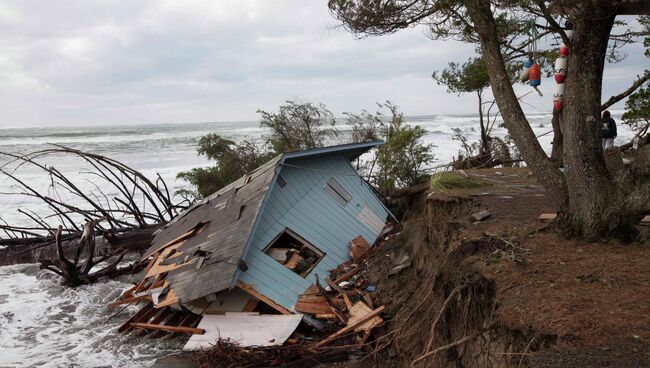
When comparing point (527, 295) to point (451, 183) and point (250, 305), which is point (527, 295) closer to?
point (250, 305)

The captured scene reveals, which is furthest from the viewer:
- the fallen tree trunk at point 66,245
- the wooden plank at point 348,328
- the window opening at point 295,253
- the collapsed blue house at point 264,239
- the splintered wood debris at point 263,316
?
the fallen tree trunk at point 66,245

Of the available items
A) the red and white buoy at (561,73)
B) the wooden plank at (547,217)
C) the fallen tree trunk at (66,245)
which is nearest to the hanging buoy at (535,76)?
the red and white buoy at (561,73)

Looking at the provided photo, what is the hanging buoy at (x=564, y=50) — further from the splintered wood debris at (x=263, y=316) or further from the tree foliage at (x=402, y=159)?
the tree foliage at (x=402, y=159)

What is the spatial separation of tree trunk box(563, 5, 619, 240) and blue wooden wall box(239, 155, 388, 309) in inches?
236

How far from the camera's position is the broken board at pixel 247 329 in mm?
9500

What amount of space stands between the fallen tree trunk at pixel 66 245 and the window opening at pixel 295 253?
699cm

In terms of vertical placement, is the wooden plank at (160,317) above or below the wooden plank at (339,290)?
below

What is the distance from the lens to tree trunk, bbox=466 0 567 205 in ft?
24.5

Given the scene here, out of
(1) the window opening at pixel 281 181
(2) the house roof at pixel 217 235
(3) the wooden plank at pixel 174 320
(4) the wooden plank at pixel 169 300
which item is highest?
(1) the window opening at pixel 281 181

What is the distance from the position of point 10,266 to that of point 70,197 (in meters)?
11.5

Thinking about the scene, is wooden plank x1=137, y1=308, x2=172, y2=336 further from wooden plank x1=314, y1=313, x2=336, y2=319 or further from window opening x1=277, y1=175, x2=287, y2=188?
window opening x1=277, y1=175, x2=287, y2=188

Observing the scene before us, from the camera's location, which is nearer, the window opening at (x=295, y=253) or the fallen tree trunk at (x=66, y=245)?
the window opening at (x=295, y=253)

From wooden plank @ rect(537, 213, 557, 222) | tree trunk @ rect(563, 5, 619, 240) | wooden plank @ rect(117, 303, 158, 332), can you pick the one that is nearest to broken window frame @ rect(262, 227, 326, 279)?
wooden plank @ rect(117, 303, 158, 332)

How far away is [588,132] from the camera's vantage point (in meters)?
6.90
